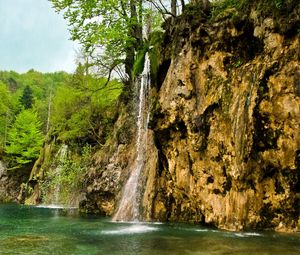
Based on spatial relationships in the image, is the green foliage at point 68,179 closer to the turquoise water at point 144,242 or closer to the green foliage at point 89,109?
the green foliage at point 89,109

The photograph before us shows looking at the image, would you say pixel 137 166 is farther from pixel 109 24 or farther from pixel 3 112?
pixel 3 112

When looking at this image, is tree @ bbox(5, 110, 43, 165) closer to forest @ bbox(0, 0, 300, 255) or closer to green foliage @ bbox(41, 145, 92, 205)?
green foliage @ bbox(41, 145, 92, 205)

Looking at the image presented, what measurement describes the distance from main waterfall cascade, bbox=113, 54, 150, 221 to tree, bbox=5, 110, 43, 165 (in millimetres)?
25871

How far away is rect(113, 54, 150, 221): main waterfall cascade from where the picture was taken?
839 inches

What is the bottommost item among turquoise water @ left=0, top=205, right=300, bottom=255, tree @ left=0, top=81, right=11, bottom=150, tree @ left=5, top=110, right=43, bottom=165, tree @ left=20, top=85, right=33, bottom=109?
turquoise water @ left=0, top=205, right=300, bottom=255

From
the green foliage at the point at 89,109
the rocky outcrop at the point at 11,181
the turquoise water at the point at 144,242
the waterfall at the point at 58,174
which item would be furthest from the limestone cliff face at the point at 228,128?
the rocky outcrop at the point at 11,181

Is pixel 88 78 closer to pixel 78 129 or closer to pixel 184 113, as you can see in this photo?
pixel 78 129

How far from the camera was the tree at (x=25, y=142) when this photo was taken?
48.8 m

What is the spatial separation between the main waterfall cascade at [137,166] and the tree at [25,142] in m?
25.9

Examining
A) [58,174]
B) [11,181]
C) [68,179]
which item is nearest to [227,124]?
[68,179]

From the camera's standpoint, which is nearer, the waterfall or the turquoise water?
the turquoise water

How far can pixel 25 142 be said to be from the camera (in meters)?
49.8

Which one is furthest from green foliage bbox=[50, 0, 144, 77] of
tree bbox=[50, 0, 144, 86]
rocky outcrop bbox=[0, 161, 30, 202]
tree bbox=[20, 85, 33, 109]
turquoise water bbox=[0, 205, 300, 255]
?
tree bbox=[20, 85, 33, 109]

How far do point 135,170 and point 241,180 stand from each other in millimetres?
8935
